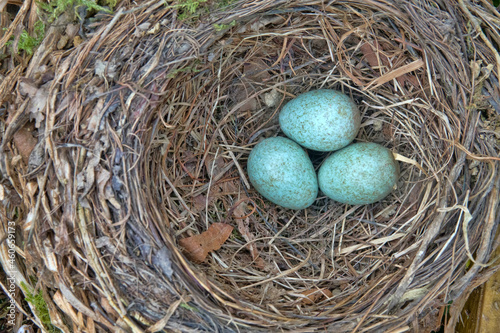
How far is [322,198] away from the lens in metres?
2.17

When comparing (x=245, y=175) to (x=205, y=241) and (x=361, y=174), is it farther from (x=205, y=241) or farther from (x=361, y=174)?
(x=361, y=174)

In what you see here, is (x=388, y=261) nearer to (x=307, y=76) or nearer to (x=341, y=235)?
(x=341, y=235)

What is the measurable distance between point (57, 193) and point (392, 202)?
1609mm

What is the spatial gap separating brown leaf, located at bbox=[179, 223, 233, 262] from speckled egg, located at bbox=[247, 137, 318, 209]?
0.92 feet

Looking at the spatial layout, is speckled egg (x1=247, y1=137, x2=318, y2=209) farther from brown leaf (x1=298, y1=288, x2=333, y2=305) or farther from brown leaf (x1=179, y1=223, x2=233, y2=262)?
brown leaf (x1=298, y1=288, x2=333, y2=305)

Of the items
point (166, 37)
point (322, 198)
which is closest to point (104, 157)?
point (166, 37)

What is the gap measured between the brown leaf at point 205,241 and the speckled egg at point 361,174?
0.56m

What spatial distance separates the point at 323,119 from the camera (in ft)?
6.03

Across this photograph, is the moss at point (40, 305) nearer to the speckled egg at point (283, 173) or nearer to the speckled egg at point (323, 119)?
the speckled egg at point (283, 173)

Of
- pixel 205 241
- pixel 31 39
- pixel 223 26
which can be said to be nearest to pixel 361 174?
pixel 205 241

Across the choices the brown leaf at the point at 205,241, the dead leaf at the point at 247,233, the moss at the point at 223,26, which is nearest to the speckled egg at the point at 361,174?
the dead leaf at the point at 247,233

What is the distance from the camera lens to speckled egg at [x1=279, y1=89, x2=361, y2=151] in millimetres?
1840

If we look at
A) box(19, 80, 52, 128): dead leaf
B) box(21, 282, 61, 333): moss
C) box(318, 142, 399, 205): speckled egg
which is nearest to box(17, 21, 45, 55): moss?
box(19, 80, 52, 128): dead leaf

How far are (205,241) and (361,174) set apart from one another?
0.81 metres
